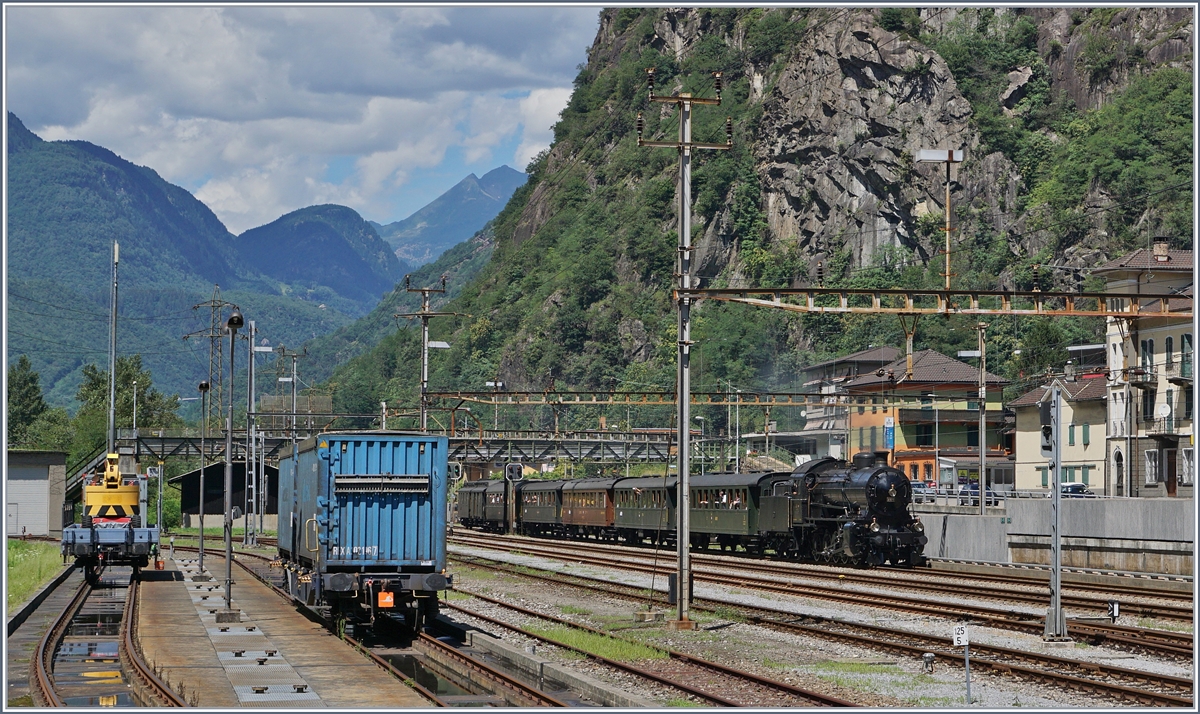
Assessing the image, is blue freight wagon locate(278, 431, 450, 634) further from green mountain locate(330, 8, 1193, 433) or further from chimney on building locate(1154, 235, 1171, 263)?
green mountain locate(330, 8, 1193, 433)

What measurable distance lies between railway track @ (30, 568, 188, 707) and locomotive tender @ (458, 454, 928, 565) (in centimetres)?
1297

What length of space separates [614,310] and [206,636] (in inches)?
6126

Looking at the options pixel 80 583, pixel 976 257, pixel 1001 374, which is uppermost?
pixel 976 257

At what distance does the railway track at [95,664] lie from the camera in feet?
60.5

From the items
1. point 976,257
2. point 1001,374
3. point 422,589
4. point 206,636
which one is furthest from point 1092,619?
point 976,257

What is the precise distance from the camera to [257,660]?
21.8 m

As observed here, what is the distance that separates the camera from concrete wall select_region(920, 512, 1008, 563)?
152ft

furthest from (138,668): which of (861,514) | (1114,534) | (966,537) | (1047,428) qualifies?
(966,537)

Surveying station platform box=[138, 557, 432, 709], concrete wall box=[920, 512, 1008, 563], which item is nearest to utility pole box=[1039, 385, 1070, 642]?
station platform box=[138, 557, 432, 709]

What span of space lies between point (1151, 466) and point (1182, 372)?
6.70m

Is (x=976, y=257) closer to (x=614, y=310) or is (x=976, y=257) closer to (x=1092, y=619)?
(x=614, y=310)

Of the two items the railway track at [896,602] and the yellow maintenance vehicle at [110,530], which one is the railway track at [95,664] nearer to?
the yellow maintenance vehicle at [110,530]

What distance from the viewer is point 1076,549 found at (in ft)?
140

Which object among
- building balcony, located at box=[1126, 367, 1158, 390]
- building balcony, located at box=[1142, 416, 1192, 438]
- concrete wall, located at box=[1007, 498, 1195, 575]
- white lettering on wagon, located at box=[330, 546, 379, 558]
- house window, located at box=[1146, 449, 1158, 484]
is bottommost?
concrete wall, located at box=[1007, 498, 1195, 575]
